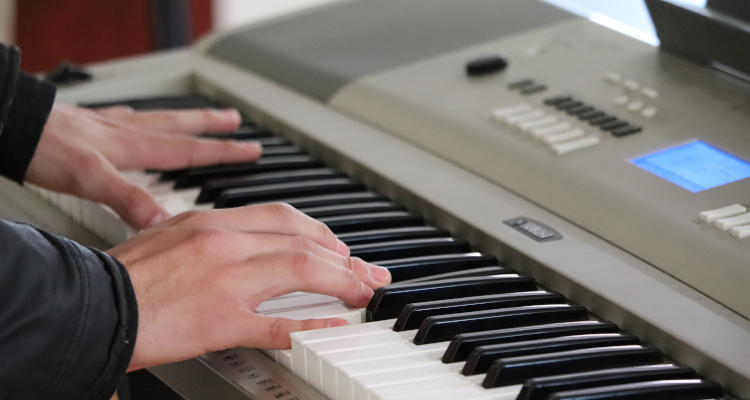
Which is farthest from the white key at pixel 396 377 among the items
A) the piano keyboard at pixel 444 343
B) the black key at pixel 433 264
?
the black key at pixel 433 264

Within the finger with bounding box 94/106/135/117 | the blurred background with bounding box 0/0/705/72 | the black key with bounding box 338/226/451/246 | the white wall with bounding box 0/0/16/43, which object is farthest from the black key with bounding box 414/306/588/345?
the white wall with bounding box 0/0/16/43

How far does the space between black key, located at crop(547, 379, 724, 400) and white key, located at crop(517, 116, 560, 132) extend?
0.52 m

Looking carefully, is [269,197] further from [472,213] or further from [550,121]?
[550,121]

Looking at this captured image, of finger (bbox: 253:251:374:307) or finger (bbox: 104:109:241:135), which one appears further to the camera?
finger (bbox: 104:109:241:135)

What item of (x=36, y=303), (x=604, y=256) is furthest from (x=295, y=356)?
(x=604, y=256)

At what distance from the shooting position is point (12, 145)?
4.44ft

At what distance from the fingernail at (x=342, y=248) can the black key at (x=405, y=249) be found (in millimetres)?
26

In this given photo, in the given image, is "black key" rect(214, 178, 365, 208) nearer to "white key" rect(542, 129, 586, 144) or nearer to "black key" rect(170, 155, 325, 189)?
"black key" rect(170, 155, 325, 189)

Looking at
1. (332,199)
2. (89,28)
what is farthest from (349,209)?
(89,28)

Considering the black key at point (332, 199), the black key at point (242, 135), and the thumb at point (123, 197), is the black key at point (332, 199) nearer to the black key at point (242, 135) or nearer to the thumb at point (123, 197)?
the thumb at point (123, 197)

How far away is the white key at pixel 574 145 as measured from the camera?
118cm

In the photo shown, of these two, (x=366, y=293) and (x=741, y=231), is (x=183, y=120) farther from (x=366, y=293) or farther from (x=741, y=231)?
(x=741, y=231)

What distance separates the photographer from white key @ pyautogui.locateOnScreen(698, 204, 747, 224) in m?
0.98

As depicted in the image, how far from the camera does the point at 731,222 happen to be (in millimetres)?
962
